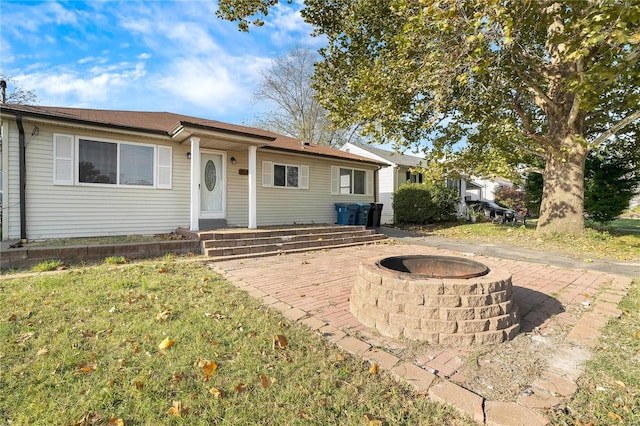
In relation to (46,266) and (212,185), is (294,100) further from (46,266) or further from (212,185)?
(46,266)

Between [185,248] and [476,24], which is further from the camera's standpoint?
[185,248]

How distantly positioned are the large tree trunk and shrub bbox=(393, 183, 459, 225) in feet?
18.9

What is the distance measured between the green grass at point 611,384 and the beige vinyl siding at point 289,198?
30.7 feet

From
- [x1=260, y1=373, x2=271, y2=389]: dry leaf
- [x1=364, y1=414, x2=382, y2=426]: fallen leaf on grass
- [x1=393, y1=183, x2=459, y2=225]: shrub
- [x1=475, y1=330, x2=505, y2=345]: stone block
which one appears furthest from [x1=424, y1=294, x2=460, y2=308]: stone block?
[x1=393, y1=183, x2=459, y2=225]: shrub

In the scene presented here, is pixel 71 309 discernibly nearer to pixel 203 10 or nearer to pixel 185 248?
pixel 185 248

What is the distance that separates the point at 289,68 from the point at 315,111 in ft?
14.2

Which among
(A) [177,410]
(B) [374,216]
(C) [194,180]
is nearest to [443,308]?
(A) [177,410]

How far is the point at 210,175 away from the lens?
975 cm

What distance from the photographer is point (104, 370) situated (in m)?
2.27

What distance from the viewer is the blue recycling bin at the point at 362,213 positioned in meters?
12.4

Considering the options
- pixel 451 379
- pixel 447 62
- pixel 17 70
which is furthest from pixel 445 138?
pixel 17 70

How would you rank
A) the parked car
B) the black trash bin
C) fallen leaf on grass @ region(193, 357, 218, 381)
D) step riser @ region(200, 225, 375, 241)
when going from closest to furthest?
1. fallen leaf on grass @ region(193, 357, 218, 381)
2. step riser @ region(200, 225, 375, 241)
3. the black trash bin
4. the parked car

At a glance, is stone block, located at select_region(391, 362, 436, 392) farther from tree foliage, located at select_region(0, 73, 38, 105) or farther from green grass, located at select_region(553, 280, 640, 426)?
tree foliage, located at select_region(0, 73, 38, 105)

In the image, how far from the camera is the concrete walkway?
200 centimetres
